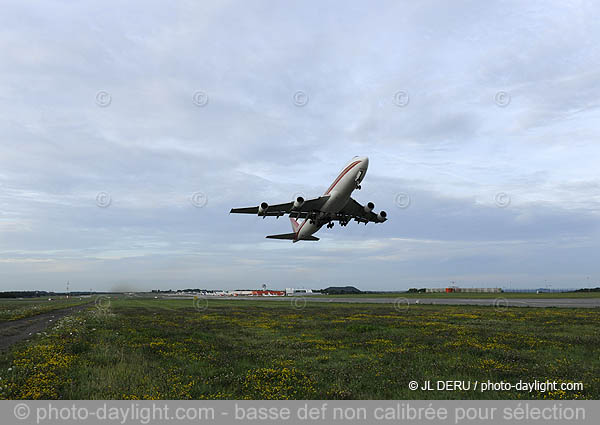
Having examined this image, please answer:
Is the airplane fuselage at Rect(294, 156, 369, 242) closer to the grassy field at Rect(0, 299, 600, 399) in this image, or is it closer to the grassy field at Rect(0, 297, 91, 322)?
the grassy field at Rect(0, 299, 600, 399)

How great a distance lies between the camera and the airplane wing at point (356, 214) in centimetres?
4047

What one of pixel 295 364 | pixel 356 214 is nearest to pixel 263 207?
pixel 356 214

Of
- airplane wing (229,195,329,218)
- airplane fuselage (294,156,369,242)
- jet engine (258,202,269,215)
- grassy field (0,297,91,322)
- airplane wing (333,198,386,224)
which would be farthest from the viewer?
grassy field (0,297,91,322)

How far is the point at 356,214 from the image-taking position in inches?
1660

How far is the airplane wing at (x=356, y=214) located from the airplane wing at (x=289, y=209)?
377 cm

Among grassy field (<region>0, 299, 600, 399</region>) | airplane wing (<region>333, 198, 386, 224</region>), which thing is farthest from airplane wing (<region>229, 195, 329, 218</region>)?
grassy field (<region>0, 299, 600, 399</region>)

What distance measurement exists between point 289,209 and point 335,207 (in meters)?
5.09

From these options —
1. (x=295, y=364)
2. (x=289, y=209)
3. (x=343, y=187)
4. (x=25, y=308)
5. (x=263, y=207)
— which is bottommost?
(x=25, y=308)

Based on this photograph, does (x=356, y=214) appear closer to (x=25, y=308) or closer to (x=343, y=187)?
(x=343, y=187)

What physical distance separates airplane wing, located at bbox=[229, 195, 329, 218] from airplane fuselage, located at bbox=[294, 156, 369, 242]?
74cm

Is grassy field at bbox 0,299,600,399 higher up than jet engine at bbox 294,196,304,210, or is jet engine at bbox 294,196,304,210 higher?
jet engine at bbox 294,196,304,210

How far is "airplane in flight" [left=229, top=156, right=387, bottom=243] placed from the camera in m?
33.3
